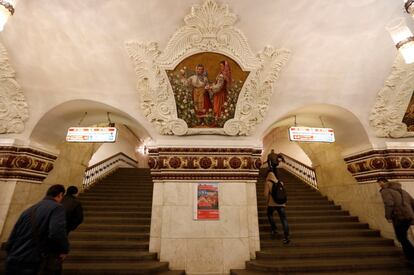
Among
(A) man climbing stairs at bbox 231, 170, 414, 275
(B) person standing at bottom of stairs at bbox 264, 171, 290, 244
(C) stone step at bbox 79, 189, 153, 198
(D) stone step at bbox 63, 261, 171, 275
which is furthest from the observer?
(C) stone step at bbox 79, 189, 153, 198

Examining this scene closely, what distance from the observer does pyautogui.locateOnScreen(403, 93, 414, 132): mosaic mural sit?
14.6ft

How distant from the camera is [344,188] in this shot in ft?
19.2

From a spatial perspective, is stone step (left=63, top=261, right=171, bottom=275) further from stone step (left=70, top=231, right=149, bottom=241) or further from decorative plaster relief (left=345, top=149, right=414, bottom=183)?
decorative plaster relief (left=345, top=149, right=414, bottom=183)

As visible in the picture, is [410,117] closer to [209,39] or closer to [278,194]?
[278,194]

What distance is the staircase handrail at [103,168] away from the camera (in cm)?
763

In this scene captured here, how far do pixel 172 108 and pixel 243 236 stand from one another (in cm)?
278

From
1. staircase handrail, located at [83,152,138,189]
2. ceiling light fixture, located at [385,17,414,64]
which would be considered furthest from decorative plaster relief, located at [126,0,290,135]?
staircase handrail, located at [83,152,138,189]

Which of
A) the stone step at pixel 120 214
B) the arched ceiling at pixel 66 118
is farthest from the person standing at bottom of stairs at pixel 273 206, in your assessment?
the stone step at pixel 120 214

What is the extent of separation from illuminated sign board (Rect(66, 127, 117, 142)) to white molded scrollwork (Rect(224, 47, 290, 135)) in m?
2.40

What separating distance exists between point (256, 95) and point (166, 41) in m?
2.05

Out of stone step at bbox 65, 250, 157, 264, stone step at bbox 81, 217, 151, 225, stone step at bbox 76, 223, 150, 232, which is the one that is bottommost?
stone step at bbox 65, 250, 157, 264

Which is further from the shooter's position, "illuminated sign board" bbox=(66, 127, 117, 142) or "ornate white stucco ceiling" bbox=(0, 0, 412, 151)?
"illuminated sign board" bbox=(66, 127, 117, 142)

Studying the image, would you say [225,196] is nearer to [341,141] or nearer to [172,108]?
[172,108]

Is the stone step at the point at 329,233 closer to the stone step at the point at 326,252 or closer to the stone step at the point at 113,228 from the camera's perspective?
the stone step at the point at 326,252
